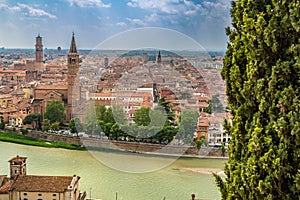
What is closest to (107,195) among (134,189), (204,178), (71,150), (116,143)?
(134,189)

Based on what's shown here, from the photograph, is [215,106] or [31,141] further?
[31,141]

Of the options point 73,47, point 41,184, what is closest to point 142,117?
point 41,184

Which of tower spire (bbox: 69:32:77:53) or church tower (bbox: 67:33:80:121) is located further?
tower spire (bbox: 69:32:77:53)

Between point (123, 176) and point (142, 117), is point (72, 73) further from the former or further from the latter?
point (123, 176)

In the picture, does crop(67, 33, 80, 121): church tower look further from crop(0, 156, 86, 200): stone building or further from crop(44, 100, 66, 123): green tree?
crop(0, 156, 86, 200): stone building

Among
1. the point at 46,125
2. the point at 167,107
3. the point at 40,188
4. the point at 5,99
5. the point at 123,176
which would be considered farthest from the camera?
the point at 5,99

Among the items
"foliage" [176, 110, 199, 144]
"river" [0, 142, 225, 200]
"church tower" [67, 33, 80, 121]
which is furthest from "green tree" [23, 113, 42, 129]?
"foliage" [176, 110, 199, 144]

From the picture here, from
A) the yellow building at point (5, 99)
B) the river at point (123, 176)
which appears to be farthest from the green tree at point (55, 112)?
the yellow building at point (5, 99)
